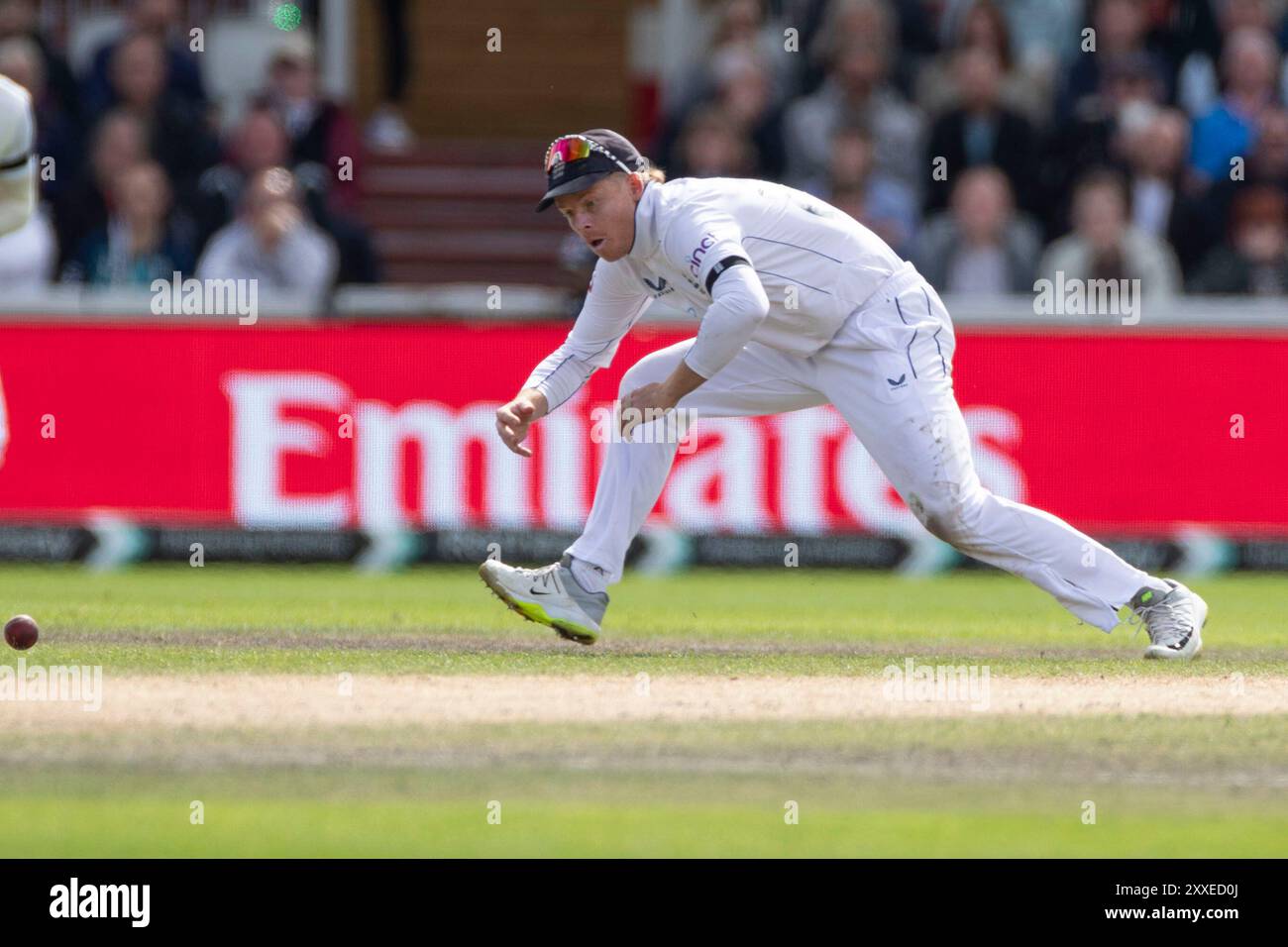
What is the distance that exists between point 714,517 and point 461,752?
6.68 meters

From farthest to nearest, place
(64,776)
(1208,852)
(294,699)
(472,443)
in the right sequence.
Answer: (472,443)
(294,699)
(64,776)
(1208,852)

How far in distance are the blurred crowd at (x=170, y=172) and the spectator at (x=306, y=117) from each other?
10 millimetres

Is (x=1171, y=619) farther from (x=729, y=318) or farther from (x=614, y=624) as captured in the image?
(x=614, y=624)

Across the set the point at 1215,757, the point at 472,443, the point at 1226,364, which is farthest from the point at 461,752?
the point at 1226,364

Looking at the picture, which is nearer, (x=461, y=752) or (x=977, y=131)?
(x=461, y=752)

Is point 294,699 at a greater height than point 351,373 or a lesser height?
lesser

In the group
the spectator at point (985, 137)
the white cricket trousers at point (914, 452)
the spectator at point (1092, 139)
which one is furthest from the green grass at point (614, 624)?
the spectator at point (985, 137)

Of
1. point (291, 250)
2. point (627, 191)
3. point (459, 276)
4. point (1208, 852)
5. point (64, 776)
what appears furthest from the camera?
point (459, 276)

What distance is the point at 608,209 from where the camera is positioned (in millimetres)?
8789

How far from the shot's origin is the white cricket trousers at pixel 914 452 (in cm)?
898

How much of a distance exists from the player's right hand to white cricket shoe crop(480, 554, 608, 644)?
547 millimetres

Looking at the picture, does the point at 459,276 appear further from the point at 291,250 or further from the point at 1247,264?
the point at 1247,264

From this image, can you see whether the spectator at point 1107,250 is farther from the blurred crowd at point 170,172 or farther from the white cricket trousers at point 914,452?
the white cricket trousers at point 914,452

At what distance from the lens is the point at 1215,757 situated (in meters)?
7.31
